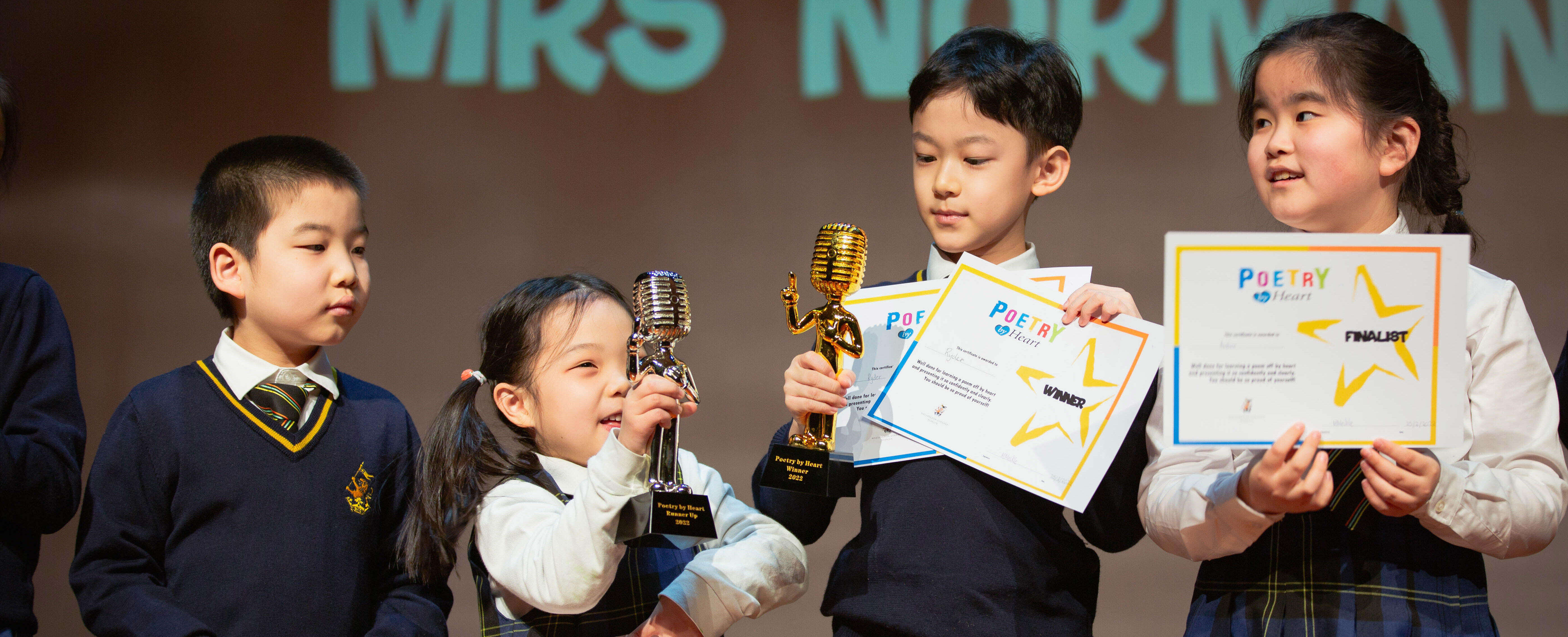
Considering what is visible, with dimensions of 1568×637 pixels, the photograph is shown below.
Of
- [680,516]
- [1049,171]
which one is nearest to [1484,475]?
[1049,171]

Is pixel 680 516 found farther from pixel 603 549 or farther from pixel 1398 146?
pixel 1398 146

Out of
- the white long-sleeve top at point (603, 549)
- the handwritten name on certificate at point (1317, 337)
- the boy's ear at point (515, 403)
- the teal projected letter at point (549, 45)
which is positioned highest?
the teal projected letter at point (549, 45)

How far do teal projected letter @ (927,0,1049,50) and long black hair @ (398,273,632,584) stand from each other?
1.36m

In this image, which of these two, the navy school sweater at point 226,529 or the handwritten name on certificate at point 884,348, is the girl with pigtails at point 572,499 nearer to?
the navy school sweater at point 226,529

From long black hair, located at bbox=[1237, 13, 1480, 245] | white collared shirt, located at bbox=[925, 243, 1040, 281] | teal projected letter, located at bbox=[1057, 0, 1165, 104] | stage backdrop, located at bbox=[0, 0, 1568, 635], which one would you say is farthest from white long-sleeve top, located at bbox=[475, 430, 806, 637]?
teal projected letter, located at bbox=[1057, 0, 1165, 104]

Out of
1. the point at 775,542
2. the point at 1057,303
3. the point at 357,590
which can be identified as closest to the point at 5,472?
the point at 357,590

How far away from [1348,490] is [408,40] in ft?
7.67

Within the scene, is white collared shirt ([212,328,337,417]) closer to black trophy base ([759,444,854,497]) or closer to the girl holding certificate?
black trophy base ([759,444,854,497])

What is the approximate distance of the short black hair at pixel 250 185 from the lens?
1485 millimetres

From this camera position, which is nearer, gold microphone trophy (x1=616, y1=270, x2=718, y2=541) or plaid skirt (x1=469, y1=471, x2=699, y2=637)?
gold microphone trophy (x1=616, y1=270, x2=718, y2=541)

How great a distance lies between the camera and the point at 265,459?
1.40m

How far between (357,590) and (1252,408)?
113 cm

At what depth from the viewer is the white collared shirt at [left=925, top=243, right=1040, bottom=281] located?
146 centimetres

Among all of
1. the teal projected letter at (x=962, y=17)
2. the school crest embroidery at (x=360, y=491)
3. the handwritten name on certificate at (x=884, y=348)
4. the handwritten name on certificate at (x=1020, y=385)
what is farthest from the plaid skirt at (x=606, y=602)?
the teal projected letter at (x=962, y=17)
